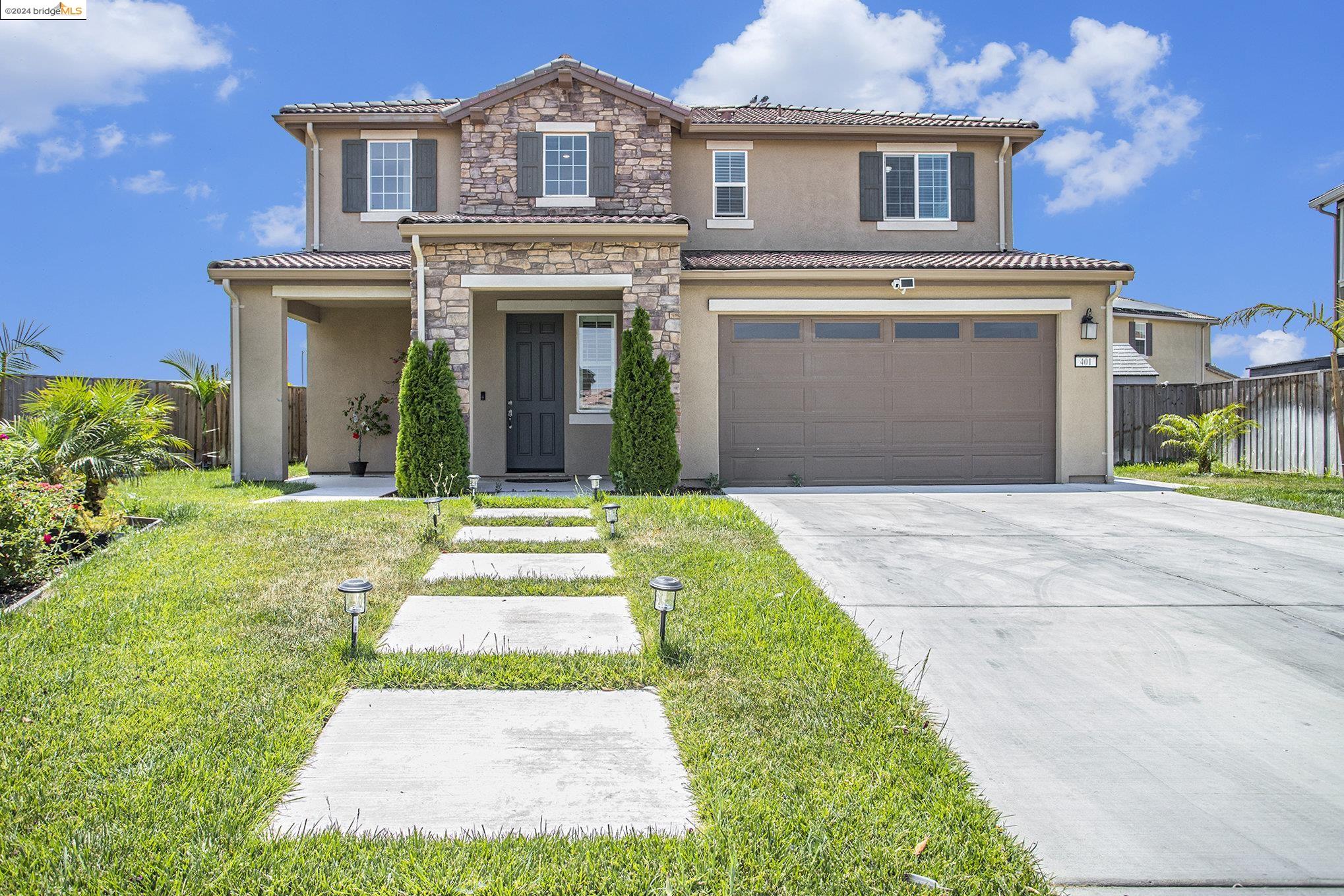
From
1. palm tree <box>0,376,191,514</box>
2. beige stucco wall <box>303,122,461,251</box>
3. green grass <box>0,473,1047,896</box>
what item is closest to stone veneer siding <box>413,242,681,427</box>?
beige stucco wall <box>303,122,461,251</box>

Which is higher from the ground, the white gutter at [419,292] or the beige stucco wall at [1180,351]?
the beige stucco wall at [1180,351]

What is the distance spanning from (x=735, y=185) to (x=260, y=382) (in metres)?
8.05

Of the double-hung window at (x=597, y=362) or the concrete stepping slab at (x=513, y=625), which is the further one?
the double-hung window at (x=597, y=362)

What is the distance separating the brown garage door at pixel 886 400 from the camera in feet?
38.5

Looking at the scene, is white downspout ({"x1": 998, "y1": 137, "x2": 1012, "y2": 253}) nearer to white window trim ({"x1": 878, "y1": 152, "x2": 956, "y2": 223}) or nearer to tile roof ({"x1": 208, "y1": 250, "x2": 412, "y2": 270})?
white window trim ({"x1": 878, "y1": 152, "x2": 956, "y2": 223})

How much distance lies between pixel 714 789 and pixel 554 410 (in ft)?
33.9

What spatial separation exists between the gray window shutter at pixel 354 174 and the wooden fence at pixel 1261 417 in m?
14.8

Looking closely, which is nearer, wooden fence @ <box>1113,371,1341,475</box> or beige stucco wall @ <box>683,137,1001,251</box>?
beige stucco wall @ <box>683,137,1001,251</box>

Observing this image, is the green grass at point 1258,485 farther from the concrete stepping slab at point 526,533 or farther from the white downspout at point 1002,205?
the concrete stepping slab at point 526,533

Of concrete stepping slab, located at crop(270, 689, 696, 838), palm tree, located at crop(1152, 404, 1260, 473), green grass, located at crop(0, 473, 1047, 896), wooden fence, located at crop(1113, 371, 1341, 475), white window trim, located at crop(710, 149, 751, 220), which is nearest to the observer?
green grass, located at crop(0, 473, 1047, 896)

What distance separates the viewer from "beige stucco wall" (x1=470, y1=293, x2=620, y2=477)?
12.5 meters

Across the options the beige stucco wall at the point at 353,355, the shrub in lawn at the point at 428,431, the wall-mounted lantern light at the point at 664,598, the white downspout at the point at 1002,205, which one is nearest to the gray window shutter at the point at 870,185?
the white downspout at the point at 1002,205

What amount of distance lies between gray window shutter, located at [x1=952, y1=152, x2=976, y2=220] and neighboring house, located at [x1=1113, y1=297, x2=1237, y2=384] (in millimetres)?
14762

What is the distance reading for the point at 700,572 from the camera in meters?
5.61
